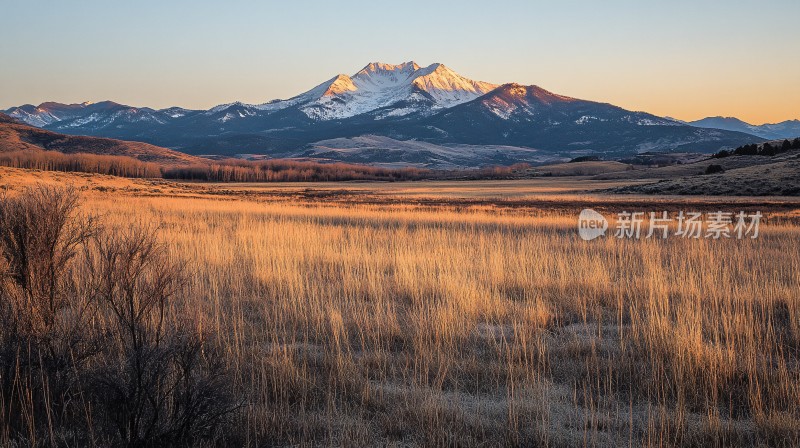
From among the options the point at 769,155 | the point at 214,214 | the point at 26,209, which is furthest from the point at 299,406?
the point at 769,155

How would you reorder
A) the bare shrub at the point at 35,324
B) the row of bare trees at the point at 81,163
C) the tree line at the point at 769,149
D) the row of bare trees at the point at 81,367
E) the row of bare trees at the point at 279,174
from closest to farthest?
the row of bare trees at the point at 81,367 < the bare shrub at the point at 35,324 < the tree line at the point at 769,149 < the row of bare trees at the point at 81,163 < the row of bare trees at the point at 279,174

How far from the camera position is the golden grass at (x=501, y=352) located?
435cm

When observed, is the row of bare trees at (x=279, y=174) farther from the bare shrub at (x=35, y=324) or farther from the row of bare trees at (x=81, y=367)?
the row of bare trees at (x=81, y=367)

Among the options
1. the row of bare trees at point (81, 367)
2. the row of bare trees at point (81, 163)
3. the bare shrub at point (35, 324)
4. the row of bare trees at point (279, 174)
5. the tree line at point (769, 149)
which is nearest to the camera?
the row of bare trees at point (81, 367)

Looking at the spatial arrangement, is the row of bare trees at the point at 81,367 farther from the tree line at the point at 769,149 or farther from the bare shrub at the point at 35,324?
the tree line at the point at 769,149

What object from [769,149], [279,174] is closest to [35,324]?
[769,149]

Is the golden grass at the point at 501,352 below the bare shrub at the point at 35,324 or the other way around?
below

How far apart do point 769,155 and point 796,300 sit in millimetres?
81419

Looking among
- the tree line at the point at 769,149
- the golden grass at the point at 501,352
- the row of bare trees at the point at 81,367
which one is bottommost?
the golden grass at the point at 501,352

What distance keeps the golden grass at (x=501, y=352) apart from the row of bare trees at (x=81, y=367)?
49 centimetres

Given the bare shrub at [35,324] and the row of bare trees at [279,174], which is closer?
the bare shrub at [35,324]

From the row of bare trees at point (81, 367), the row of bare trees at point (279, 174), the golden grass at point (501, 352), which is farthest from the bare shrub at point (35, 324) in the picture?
the row of bare trees at point (279, 174)

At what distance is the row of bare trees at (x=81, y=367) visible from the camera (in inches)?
150

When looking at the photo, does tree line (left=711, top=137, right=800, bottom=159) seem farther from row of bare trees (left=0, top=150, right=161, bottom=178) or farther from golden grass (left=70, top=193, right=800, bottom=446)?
row of bare trees (left=0, top=150, right=161, bottom=178)
